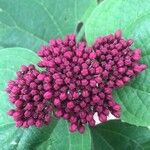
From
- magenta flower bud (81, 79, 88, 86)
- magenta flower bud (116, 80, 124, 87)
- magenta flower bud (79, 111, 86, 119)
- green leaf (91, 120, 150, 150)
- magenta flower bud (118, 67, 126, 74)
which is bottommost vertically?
green leaf (91, 120, 150, 150)

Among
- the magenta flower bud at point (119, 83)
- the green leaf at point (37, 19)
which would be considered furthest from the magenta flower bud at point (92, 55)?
the green leaf at point (37, 19)

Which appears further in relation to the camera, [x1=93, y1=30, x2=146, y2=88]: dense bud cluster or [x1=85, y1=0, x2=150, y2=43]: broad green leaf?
[x1=85, y1=0, x2=150, y2=43]: broad green leaf

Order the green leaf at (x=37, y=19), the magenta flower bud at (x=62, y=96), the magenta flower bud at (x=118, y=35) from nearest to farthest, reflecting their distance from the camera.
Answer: the magenta flower bud at (x=62, y=96), the magenta flower bud at (x=118, y=35), the green leaf at (x=37, y=19)

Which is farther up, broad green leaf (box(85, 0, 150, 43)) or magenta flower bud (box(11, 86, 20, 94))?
broad green leaf (box(85, 0, 150, 43))

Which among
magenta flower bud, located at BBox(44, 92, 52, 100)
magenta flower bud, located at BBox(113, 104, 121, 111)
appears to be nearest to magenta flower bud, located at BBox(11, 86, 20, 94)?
magenta flower bud, located at BBox(44, 92, 52, 100)

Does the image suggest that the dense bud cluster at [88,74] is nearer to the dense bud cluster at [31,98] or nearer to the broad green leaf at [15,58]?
the dense bud cluster at [31,98]

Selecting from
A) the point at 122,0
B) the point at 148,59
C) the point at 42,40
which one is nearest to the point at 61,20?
the point at 42,40

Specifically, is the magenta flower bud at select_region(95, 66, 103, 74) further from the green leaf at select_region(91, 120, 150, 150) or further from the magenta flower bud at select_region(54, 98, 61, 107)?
the green leaf at select_region(91, 120, 150, 150)

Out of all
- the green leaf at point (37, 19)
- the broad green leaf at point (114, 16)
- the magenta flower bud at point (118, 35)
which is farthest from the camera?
the green leaf at point (37, 19)

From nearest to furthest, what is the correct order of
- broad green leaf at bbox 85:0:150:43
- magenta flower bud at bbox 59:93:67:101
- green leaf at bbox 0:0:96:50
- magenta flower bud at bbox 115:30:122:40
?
1. magenta flower bud at bbox 59:93:67:101
2. magenta flower bud at bbox 115:30:122:40
3. broad green leaf at bbox 85:0:150:43
4. green leaf at bbox 0:0:96:50
